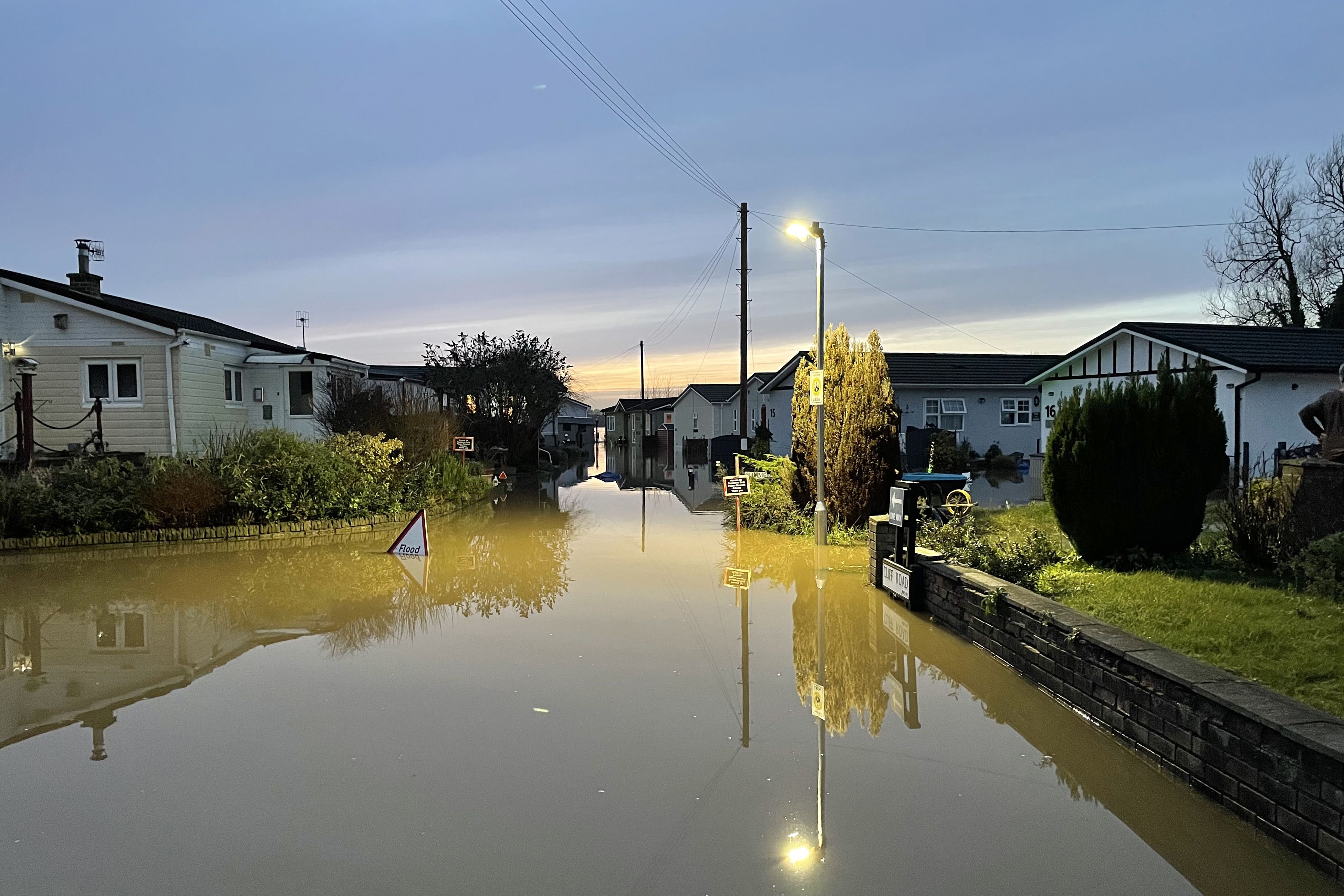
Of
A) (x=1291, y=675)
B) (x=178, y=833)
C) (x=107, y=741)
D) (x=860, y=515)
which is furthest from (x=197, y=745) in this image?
(x=860, y=515)

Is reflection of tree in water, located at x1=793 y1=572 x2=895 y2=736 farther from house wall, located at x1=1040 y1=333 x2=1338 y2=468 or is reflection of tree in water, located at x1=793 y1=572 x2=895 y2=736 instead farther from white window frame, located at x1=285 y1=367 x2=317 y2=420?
white window frame, located at x1=285 y1=367 x2=317 y2=420

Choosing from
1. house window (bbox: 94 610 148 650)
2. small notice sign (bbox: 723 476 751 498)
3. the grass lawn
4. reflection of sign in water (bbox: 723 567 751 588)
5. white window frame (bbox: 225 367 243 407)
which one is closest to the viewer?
the grass lawn

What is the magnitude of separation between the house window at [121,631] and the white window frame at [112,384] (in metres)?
16.3

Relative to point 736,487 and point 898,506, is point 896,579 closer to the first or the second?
point 898,506

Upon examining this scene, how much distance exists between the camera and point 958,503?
49.8 feet

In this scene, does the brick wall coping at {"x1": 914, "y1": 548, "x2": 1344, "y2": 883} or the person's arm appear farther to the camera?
the person's arm

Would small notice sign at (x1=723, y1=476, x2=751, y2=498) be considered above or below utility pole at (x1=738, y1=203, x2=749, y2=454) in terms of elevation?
below

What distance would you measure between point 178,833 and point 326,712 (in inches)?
76.2

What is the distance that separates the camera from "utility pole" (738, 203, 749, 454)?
95.7ft

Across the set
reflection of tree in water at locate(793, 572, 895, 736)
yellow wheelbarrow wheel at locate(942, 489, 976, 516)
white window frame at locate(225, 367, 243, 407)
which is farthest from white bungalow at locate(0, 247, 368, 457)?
reflection of tree in water at locate(793, 572, 895, 736)

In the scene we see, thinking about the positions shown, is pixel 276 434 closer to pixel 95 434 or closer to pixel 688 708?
pixel 95 434

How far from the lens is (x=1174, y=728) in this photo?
529 cm

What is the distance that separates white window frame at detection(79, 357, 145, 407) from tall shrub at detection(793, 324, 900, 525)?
18.5 meters

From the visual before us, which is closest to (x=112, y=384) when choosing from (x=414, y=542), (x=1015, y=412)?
(x=414, y=542)
